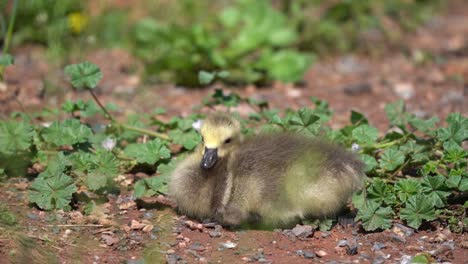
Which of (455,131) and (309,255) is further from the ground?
(455,131)

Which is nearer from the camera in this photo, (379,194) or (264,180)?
(264,180)

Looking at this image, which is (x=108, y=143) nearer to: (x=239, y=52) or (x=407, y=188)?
(x=407, y=188)

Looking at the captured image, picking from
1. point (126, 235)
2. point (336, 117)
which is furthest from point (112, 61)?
point (126, 235)

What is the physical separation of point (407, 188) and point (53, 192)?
6.29 ft

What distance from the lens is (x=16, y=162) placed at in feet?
15.7

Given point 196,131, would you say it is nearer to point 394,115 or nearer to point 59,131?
point 59,131

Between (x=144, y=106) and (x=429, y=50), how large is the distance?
344 centimetres

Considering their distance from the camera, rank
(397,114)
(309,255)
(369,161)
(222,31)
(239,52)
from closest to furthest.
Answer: (309,255) < (369,161) < (397,114) < (239,52) < (222,31)

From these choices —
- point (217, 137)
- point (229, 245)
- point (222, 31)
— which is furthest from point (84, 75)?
point (222, 31)

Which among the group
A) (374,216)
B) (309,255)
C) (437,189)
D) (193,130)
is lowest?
(309,255)

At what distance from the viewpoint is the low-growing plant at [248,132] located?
4281 mm

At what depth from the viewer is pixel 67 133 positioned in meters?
4.76

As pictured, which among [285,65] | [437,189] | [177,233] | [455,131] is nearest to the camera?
[177,233]

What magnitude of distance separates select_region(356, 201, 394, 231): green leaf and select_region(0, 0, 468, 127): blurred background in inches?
88.2
